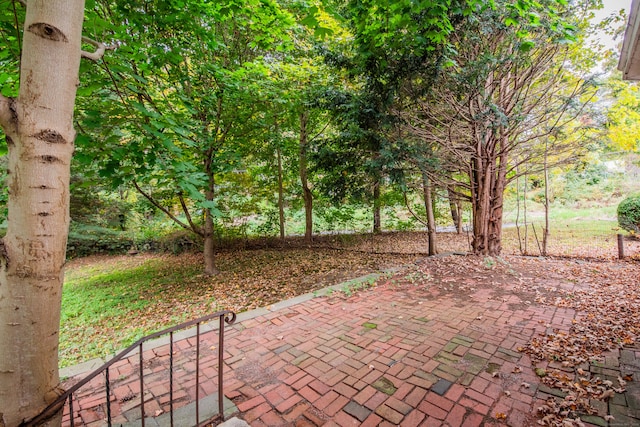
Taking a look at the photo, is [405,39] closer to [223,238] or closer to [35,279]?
[35,279]

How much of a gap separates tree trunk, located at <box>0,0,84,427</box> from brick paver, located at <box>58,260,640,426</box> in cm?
144

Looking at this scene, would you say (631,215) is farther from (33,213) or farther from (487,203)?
(33,213)

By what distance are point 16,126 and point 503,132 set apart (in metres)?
7.51

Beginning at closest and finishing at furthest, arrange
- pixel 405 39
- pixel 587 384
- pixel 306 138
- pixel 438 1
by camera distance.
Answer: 1. pixel 587 384
2. pixel 438 1
3. pixel 405 39
4. pixel 306 138

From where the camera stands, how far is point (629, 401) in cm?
202

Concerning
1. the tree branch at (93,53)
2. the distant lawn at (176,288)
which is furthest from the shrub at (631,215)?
the tree branch at (93,53)

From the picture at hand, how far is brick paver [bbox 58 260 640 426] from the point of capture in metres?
2.08

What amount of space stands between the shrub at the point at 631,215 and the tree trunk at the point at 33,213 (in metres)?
13.4

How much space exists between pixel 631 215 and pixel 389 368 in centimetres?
1131

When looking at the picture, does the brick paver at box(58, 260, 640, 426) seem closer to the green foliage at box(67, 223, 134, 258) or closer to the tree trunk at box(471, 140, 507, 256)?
the tree trunk at box(471, 140, 507, 256)

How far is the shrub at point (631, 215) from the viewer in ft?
28.4

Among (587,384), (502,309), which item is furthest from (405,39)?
(587,384)

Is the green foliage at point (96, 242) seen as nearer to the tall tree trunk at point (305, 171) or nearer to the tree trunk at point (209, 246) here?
the tree trunk at point (209, 246)

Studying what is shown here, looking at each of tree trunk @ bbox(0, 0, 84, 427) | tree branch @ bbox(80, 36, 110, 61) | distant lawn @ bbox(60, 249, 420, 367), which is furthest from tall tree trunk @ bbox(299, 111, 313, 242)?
tree trunk @ bbox(0, 0, 84, 427)
